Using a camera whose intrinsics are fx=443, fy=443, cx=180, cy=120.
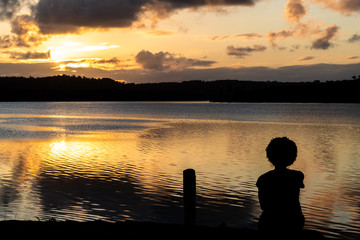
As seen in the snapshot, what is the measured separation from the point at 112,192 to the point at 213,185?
505 cm

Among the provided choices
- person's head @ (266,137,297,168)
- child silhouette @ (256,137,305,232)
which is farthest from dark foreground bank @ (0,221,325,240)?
person's head @ (266,137,297,168)

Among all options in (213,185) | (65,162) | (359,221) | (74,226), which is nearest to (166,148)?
(65,162)

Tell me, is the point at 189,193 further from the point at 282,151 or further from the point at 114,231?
the point at 282,151

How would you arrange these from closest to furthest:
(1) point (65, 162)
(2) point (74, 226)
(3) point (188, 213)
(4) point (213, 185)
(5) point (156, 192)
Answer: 1. (2) point (74, 226)
2. (3) point (188, 213)
3. (5) point (156, 192)
4. (4) point (213, 185)
5. (1) point (65, 162)

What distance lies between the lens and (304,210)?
17.0 meters

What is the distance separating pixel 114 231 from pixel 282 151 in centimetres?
472

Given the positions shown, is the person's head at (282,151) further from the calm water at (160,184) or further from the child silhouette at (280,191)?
the calm water at (160,184)

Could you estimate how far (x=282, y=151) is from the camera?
21.6 ft

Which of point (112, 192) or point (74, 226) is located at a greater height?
point (74, 226)

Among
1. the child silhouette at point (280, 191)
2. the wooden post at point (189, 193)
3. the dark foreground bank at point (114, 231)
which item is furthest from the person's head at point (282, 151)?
the wooden post at point (189, 193)

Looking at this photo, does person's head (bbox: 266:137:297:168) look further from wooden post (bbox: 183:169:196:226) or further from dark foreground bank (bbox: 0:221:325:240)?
wooden post (bbox: 183:169:196:226)

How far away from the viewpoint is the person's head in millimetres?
6531

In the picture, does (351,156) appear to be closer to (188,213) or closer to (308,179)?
(308,179)

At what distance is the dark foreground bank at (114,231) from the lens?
9102 mm
